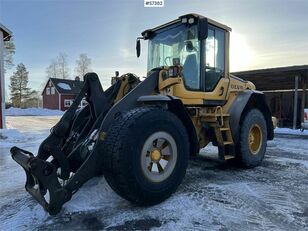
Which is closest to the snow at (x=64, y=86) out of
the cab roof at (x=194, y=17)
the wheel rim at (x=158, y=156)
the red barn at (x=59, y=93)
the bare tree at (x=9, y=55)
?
the red barn at (x=59, y=93)

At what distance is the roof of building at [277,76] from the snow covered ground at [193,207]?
8.82 m

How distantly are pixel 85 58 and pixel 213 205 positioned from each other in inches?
2194

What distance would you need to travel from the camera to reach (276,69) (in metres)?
13.4

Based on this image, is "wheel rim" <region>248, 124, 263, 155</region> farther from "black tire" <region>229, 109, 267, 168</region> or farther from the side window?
the side window

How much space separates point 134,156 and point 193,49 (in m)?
2.49

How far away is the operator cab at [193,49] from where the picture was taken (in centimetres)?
508

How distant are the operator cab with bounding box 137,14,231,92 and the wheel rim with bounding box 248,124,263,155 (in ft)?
4.47

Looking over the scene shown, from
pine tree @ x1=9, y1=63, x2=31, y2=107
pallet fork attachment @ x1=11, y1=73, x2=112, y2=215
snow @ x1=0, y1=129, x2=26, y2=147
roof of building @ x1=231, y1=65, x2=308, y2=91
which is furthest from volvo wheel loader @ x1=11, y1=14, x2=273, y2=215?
Answer: pine tree @ x1=9, y1=63, x2=31, y2=107

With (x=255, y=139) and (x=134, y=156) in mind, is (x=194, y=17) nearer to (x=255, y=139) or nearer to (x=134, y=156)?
(x=134, y=156)

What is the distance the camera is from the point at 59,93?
4447 centimetres

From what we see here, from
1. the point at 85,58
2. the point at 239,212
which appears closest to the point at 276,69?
the point at 239,212

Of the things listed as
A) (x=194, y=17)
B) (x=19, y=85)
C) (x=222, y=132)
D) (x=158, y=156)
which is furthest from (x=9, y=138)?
(x=19, y=85)

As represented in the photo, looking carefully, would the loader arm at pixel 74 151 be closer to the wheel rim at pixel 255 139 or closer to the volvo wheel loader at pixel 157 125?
the volvo wheel loader at pixel 157 125

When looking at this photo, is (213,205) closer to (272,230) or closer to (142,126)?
(272,230)
